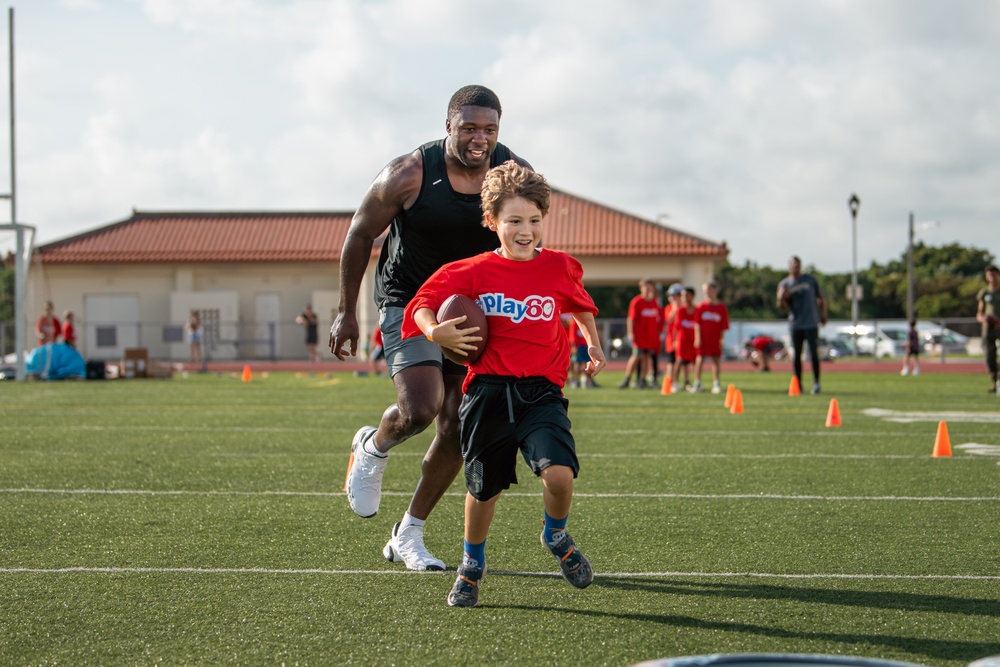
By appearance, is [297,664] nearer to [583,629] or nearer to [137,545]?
[583,629]

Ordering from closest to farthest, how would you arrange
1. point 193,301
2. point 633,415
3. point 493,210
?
point 493,210 → point 633,415 → point 193,301

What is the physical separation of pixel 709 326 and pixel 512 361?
13.8 meters

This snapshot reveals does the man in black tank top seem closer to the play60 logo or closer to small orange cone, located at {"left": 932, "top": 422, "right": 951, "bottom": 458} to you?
the play60 logo

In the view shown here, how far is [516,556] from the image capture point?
4.95 metres

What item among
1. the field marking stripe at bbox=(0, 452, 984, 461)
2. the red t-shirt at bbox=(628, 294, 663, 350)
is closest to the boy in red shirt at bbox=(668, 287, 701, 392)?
the red t-shirt at bbox=(628, 294, 663, 350)

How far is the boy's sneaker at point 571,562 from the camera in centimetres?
413

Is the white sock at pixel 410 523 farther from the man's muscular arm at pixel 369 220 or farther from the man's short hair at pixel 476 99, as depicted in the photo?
the man's short hair at pixel 476 99

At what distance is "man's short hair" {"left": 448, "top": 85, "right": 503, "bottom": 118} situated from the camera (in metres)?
4.73

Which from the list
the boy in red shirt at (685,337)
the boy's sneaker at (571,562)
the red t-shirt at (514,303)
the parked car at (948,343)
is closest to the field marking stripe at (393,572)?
the boy's sneaker at (571,562)

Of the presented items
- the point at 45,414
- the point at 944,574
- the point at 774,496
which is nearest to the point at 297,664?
the point at 944,574

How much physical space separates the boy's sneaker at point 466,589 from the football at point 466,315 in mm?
764

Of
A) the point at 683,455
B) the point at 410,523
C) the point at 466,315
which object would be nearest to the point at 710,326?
the point at 683,455

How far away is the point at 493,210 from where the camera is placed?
13.9ft

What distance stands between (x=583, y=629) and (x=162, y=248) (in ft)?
142
